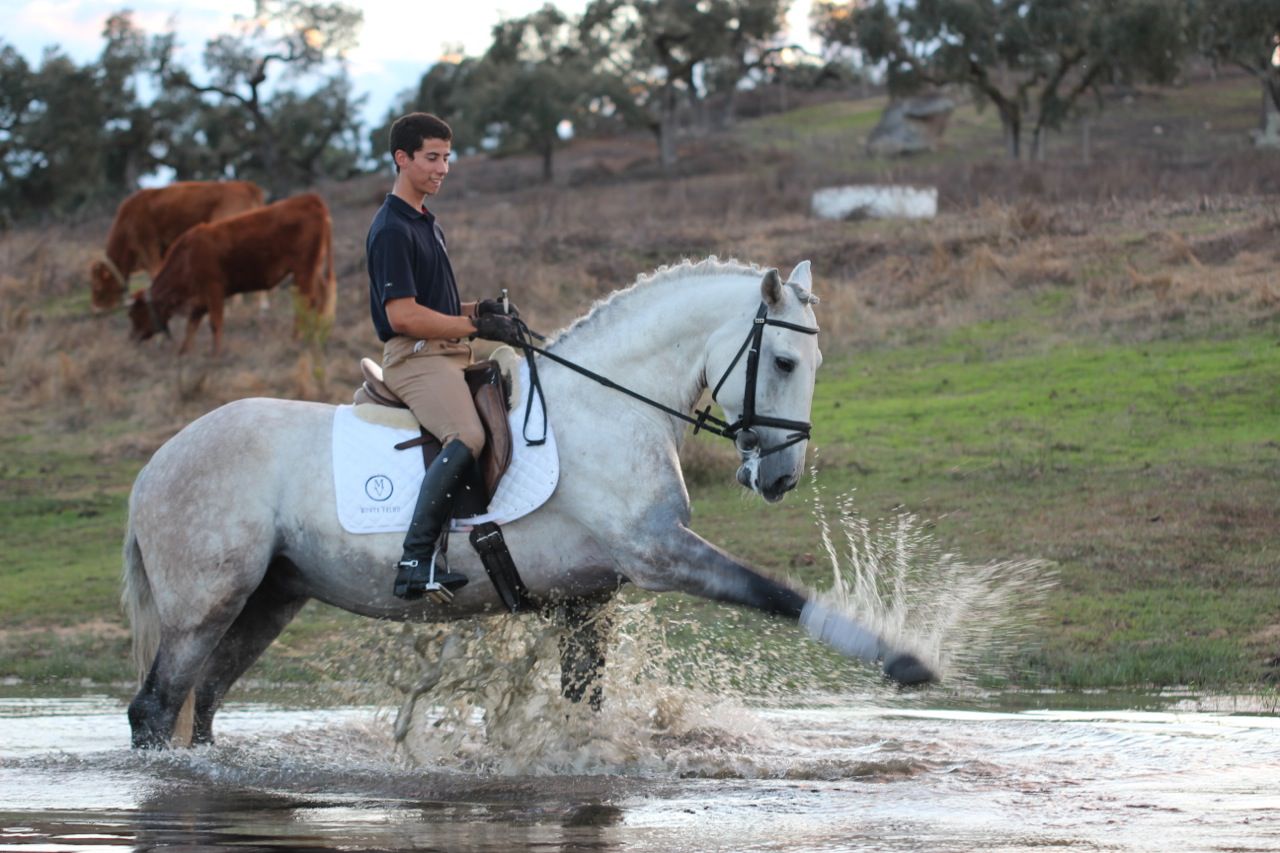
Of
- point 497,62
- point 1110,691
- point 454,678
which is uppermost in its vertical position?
point 497,62

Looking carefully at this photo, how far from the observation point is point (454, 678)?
7406mm

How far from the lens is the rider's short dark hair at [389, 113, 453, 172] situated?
6.66 metres

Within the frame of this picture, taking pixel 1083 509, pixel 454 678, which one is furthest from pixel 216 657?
Answer: pixel 1083 509

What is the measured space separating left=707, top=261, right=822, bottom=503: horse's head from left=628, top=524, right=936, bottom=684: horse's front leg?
33cm

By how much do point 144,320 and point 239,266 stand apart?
4.83 feet

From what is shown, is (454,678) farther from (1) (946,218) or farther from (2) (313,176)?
(2) (313,176)

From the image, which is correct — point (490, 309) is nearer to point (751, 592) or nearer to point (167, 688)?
→ point (751, 592)

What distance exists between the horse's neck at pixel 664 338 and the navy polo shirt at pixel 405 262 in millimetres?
607

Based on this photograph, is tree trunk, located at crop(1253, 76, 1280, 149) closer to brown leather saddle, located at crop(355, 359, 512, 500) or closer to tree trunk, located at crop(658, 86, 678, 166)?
tree trunk, located at crop(658, 86, 678, 166)

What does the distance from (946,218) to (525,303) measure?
668cm

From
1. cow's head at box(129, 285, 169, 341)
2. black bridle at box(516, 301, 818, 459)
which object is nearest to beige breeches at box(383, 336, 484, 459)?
black bridle at box(516, 301, 818, 459)

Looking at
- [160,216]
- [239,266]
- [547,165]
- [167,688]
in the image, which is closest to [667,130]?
[547,165]

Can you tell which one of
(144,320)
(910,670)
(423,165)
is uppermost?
(423,165)

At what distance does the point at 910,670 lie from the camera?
20.3 feet
